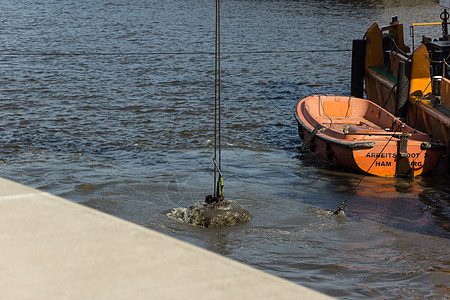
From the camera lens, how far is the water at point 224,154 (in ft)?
25.5

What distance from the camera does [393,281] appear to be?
6.91 meters

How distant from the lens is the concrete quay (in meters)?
2.62

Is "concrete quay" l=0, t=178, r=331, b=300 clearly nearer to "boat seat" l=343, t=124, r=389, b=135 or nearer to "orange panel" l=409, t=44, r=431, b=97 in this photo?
"boat seat" l=343, t=124, r=389, b=135

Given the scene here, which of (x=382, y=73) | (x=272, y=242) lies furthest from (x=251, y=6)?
(x=272, y=242)

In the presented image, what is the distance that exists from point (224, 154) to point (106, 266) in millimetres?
10350

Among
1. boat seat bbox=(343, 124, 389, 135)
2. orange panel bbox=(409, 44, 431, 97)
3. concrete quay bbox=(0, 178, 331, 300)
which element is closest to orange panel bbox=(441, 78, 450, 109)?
orange panel bbox=(409, 44, 431, 97)

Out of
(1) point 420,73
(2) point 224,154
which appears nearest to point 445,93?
(1) point 420,73

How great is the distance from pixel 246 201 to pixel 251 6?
37626 millimetres

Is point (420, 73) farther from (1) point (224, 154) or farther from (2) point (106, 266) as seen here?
(2) point (106, 266)

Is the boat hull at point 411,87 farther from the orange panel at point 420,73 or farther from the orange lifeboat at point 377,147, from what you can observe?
the orange lifeboat at point 377,147

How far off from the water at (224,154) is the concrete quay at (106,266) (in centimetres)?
362

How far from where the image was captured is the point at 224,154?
13125 mm

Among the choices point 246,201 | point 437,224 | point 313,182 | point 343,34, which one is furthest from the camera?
point 343,34

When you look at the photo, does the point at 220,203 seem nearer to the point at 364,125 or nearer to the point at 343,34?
the point at 364,125
